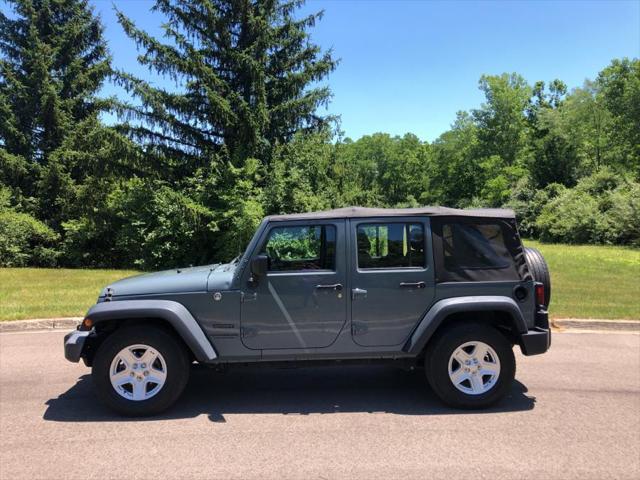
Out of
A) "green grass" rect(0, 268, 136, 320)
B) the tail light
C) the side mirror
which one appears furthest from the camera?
"green grass" rect(0, 268, 136, 320)

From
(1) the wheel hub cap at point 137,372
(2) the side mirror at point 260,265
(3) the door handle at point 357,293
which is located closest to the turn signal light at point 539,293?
(3) the door handle at point 357,293

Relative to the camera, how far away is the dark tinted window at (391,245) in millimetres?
4820

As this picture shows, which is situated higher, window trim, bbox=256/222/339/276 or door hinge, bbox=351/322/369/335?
window trim, bbox=256/222/339/276

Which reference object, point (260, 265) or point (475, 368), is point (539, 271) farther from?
point (260, 265)

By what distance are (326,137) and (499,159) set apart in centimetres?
4841

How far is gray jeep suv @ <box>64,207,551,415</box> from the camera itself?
460cm

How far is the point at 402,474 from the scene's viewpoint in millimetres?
3531

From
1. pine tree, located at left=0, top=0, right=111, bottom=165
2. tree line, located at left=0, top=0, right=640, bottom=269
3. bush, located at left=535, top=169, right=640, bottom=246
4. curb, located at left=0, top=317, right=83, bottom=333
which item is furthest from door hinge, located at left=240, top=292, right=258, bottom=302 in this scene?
bush, located at left=535, top=169, right=640, bottom=246

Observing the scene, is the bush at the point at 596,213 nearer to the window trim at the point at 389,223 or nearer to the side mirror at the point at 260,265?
the window trim at the point at 389,223

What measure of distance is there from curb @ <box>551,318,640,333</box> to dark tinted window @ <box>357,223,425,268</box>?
4.79 metres

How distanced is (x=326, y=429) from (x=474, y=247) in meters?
2.15

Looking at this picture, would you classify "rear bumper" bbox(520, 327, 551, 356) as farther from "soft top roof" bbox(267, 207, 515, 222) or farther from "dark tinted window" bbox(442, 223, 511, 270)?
"soft top roof" bbox(267, 207, 515, 222)

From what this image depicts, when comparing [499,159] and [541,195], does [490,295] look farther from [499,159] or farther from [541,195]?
[499,159]

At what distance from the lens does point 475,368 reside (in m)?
4.76
